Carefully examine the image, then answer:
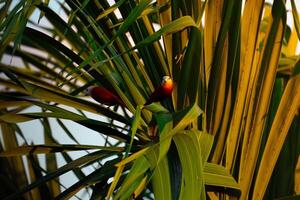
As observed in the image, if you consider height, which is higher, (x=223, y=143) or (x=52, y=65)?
(x=52, y=65)

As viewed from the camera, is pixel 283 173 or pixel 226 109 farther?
pixel 283 173

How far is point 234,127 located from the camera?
1066 mm

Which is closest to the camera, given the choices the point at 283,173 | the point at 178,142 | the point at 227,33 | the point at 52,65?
the point at 178,142

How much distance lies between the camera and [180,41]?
1.06 metres

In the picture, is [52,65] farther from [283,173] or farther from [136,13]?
[136,13]

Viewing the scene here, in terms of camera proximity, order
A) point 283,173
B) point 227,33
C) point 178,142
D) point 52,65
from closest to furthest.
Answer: point 178,142
point 227,33
point 283,173
point 52,65

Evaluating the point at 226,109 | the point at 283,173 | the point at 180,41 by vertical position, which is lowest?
the point at 283,173

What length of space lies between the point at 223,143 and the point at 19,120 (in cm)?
32

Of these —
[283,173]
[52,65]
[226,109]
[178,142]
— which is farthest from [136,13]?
[52,65]

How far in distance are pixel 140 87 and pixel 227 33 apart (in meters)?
0.16

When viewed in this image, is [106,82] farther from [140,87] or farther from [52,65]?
[52,65]

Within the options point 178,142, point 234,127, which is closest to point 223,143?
point 234,127

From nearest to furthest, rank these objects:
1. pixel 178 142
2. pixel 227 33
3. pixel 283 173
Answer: pixel 178 142
pixel 227 33
pixel 283 173

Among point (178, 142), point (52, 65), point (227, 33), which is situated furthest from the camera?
point (52, 65)
